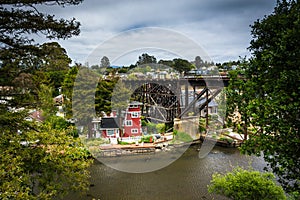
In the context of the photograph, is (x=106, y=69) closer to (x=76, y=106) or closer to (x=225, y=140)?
(x=76, y=106)

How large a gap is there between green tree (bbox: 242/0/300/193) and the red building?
8.77 m

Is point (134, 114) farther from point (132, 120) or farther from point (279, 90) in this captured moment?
point (279, 90)

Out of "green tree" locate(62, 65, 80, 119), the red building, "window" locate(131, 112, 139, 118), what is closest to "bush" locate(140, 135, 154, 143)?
the red building

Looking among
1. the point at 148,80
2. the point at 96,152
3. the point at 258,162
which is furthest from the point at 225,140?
the point at 96,152

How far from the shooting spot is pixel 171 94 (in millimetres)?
14008

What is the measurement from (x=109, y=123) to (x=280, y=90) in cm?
998

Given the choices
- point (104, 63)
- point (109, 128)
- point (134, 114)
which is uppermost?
point (104, 63)

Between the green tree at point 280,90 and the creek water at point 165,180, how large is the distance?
2.96 m

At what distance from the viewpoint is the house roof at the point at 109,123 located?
11847mm

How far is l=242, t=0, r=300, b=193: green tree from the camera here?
9.05 ft

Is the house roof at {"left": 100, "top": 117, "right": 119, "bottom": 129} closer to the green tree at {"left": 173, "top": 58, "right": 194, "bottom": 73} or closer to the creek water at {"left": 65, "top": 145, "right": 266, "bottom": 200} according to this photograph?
the creek water at {"left": 65, "top": 145, "right": 266, "bottom": 200}

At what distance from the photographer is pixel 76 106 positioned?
418 inches

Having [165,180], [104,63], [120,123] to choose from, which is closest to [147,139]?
[120,123]

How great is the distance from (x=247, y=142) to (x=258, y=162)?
6.84 metres
